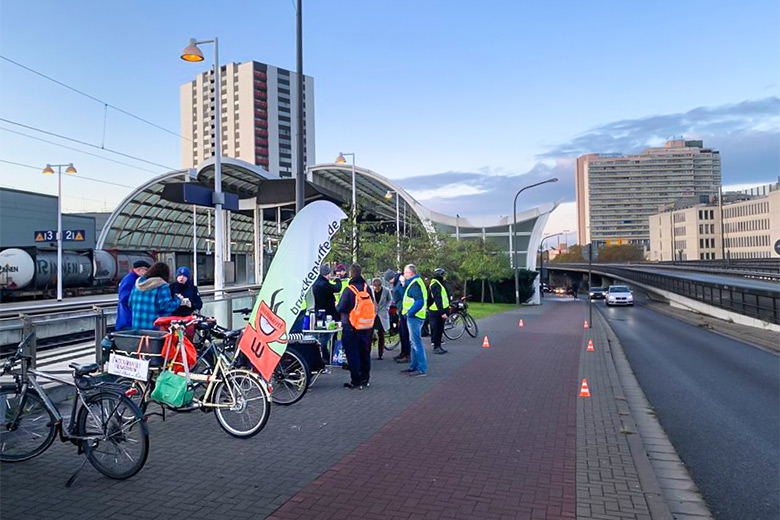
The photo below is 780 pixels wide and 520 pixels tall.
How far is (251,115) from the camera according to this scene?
387 ft

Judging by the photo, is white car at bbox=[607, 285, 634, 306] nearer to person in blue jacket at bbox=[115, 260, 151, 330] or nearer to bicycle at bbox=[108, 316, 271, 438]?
bicycle at bbox=[108, 316, 271, 438]

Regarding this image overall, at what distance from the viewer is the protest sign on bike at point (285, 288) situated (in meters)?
6.46

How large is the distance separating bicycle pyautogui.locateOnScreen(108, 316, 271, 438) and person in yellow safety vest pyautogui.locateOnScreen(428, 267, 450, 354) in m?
7.34

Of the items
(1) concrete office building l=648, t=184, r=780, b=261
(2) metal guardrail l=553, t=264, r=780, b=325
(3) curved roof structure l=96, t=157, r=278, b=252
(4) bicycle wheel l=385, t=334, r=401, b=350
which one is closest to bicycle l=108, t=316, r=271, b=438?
(4) bicycle wheel l=385, t=334, r=401, b=350

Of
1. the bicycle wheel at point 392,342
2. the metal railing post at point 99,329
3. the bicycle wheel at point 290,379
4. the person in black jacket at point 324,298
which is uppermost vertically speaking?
the person in black jacket at point 324,298

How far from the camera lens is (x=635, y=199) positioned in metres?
185

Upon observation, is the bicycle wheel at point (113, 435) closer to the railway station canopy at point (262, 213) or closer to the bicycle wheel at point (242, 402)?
the bicycle wheel at point (242, 402)

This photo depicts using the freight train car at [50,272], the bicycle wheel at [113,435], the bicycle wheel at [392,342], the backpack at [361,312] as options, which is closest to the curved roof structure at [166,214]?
the freight train car at [50,272]

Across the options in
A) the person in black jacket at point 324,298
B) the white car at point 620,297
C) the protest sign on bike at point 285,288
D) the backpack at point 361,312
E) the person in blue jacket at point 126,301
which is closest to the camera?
the protest sign on bike at point 285,288

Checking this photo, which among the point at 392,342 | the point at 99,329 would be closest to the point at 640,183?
the point at 392,342

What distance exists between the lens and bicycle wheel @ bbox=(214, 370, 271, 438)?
6145 millimetres

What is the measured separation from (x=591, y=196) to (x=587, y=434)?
196644mm

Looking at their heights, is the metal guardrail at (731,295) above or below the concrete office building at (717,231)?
below

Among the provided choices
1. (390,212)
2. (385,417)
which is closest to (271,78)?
(390,212)
